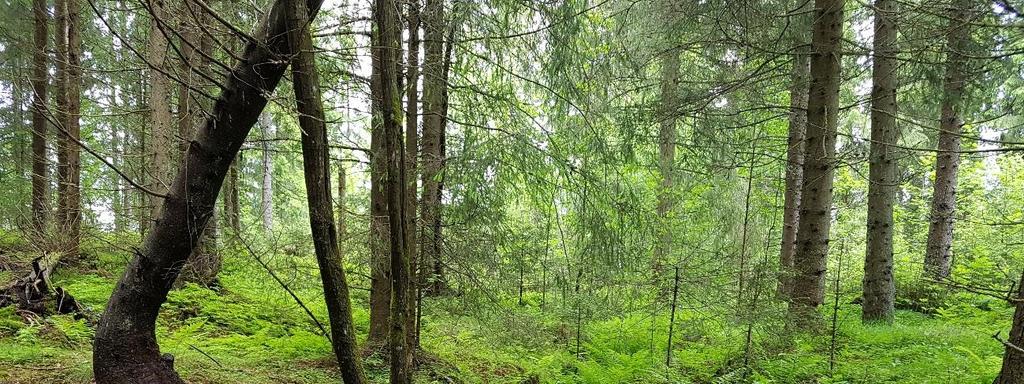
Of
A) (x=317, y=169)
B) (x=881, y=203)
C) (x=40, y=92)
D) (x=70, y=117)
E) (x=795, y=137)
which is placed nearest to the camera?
(x=317, y=169)

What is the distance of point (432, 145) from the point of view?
495 centimetres

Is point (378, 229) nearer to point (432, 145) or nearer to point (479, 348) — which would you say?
point (432, 145)

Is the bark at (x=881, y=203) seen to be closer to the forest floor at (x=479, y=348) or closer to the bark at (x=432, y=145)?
the forest floor at (x=479, y=348)

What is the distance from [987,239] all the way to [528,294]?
10.4 meters

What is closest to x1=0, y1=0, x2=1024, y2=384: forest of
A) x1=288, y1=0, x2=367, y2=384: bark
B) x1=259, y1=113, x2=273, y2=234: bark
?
x1=288, y1=0, x2=367, y2=384: bark

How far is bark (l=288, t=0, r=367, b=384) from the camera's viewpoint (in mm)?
2102

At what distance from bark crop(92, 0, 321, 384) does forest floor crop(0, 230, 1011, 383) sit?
71 cm

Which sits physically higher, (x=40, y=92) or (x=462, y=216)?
(x=40, y=92)

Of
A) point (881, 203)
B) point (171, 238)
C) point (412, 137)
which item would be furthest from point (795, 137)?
point (171, 238)

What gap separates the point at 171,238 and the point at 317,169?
122 cm

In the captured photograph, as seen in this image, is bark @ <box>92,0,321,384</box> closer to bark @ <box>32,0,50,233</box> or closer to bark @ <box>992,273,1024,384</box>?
bark @ <box>992,273,1024,384</box>

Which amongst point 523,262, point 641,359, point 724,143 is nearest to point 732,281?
point 641,359

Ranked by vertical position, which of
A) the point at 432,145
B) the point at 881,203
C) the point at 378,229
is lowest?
the point at 378,229

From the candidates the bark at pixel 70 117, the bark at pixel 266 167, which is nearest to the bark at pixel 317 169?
the bark at pixel 266 167
